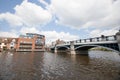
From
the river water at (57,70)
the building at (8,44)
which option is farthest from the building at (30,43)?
the river water at (57,70)

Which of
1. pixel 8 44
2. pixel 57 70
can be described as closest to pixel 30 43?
pixel 8 44

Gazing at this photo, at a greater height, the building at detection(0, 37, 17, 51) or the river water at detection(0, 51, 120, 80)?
the building at detection(0, 37, 17, 51)

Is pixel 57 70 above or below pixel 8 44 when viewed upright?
below

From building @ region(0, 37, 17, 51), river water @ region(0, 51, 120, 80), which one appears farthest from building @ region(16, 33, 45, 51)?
river water @ region(0, 51, 120, 80)

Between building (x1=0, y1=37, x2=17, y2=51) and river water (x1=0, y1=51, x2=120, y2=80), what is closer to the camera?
river water (x1=0, y1=51, x2=120, y2=80)

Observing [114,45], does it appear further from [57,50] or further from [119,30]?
[57,50]

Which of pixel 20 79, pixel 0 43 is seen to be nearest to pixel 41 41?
pixel 0 43

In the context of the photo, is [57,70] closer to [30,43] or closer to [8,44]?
[30,43]

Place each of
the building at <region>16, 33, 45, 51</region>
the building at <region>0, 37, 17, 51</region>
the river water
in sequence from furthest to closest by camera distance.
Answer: the building at <region>0, 37, 17, 51</region> → the building at <region>16, 33, 45, 51</region> → the river water

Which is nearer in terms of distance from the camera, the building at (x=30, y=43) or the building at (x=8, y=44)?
the building at (x=30, y=43)

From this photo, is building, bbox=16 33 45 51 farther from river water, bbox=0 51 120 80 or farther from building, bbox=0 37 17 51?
river water, bbox=0 51 120 80

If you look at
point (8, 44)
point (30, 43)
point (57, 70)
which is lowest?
point (57, 70)

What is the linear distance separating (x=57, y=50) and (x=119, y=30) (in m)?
73.5

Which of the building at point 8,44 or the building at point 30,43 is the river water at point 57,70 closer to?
the building at point 30,43
